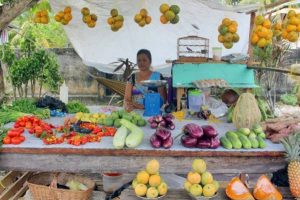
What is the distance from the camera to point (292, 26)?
15.9ft

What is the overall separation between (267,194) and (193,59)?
2849 mm

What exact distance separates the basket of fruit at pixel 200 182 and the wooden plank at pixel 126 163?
165 millimetres

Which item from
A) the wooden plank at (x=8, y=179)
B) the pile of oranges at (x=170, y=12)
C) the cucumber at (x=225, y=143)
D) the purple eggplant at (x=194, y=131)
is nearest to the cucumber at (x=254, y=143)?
the cucumber at (x=225, y=143)

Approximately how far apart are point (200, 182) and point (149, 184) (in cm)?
42

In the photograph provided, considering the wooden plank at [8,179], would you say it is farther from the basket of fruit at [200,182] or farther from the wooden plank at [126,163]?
the basket of fruit at [200,182]

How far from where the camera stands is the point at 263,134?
3.30 m

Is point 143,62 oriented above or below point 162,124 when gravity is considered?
above

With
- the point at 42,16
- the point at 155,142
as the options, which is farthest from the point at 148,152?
the point at 42,16

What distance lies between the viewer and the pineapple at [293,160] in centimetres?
299

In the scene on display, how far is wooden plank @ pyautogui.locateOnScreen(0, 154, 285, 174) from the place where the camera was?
3154 millimetres

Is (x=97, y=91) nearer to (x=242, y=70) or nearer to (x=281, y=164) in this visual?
(x=242, y=70)

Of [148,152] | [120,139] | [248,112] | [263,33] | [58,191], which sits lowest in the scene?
[58,191]

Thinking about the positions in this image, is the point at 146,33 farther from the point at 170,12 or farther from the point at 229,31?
the point at 229,31

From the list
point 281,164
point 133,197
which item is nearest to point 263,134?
point 281,164
